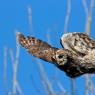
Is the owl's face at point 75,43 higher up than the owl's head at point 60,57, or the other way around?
the owl's face at point 75,43

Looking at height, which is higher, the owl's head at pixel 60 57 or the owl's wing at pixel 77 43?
the owl's wing at pixel 77 43

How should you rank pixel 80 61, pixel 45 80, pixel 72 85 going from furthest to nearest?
pixel 45 80 < pixel 72 85 < pixel 80 61

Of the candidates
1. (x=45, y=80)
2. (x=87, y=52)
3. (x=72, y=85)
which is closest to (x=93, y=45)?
(x=87, y=52)

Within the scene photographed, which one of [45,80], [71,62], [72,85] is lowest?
[71,62]

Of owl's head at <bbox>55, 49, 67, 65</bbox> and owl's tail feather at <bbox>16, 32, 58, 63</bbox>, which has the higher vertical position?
owl's tail feather at <bbox>16, 32, 58, 63</bbox>

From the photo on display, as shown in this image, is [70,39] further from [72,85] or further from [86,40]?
[72,85]
